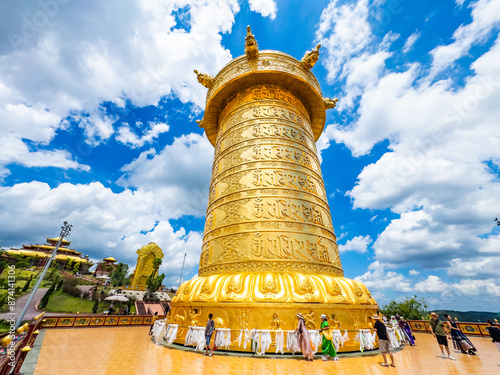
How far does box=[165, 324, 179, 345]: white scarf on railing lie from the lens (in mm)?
5172

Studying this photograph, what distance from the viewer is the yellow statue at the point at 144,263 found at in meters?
29.6

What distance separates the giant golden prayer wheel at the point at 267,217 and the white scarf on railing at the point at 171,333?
0.15m

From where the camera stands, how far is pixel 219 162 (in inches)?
319

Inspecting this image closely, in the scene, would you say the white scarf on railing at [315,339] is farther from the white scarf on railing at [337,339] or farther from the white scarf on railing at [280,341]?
the white scarf on railing at [280,341]

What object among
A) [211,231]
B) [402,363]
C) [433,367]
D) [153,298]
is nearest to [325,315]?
[402,363]

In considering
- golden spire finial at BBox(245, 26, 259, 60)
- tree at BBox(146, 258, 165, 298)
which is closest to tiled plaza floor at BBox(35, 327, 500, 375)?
golden spire finial at BBox(245, 26, 259, 60)

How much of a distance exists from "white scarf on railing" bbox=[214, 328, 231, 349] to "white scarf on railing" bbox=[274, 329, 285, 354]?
0.93 metres

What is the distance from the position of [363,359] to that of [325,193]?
4.71 meters

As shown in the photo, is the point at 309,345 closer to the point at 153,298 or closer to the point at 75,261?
the point at 153,298

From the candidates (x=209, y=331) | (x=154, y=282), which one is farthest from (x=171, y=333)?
(x=154, y=282)

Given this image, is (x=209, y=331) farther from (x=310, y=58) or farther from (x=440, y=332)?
(x=310, y=58)

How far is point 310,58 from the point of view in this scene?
8.57 m

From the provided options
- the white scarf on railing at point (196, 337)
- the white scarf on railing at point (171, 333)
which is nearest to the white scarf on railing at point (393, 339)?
the white scarf on railing at point (196, 337)

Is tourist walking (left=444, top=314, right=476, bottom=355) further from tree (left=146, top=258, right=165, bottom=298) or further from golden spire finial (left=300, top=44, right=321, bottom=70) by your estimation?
tree (left=146, top=258, right=165, bottom=298)
